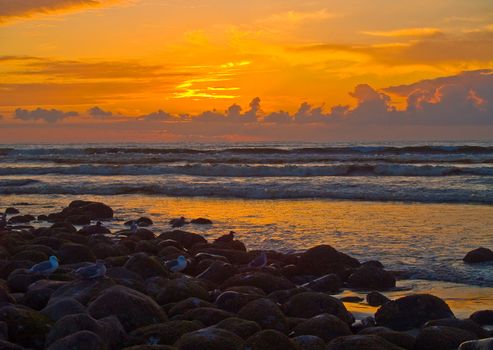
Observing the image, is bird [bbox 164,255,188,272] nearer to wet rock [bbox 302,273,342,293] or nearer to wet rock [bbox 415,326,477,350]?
wet rock [bbox 302,273,342,293]

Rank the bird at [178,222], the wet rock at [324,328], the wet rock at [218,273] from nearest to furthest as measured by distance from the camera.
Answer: the wet rock at [324,328] → the wet rock at [218,273] → the bird at [178,222]

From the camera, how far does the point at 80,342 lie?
622cm

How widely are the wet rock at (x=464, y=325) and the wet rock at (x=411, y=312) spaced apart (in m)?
0.64

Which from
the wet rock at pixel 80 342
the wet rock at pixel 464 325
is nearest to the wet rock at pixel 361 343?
the wet rock at pixel 464 325

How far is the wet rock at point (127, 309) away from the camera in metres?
7.64

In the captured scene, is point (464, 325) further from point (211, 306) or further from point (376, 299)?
point (211, 306)

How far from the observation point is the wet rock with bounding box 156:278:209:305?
8.93m

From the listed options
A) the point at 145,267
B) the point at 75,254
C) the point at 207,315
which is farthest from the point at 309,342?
the point at 75,254

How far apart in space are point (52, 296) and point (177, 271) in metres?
3.15

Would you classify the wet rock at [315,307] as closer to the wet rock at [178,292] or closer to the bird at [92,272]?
the wet rock at [178,292]

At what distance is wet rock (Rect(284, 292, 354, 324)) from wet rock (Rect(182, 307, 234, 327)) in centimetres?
112

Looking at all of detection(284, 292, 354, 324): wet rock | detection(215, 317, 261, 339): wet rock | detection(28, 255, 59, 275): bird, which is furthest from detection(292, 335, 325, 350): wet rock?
detection(28, 255, 59, 275): bird

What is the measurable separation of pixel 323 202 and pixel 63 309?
18.6 metres

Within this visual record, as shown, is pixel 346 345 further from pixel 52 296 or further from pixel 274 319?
pixel 52 296
